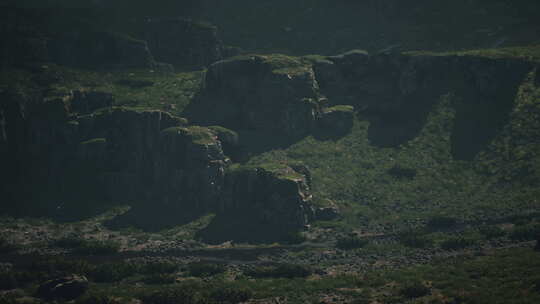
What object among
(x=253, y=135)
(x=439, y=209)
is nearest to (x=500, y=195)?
(x=439, y=209)

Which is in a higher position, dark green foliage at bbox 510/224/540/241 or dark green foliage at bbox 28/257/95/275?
dark green foliage at bbox 510/224/540/241

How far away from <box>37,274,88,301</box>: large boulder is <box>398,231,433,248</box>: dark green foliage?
3010 inches

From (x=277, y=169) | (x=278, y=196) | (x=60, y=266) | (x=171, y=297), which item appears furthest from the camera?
(x=277, y=169)

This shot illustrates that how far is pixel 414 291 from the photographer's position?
10662cm

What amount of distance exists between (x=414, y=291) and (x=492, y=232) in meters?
40.7

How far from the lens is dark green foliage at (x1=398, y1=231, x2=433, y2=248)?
138 meters

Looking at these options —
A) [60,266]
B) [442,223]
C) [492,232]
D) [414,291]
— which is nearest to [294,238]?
[442,223]

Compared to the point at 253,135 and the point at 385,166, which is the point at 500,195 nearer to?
the point at 385,166

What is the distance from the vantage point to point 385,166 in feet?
596

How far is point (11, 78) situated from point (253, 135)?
85416 millimetres

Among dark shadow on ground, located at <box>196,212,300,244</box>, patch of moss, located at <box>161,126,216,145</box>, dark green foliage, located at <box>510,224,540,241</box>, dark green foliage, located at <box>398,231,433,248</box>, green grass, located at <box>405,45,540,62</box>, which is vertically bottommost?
dark shadow on ground, located at <box>196,212,300,244</box>

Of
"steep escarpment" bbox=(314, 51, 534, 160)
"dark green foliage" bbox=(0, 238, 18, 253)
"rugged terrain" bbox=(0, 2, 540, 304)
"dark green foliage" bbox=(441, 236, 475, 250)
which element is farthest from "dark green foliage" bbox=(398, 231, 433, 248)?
"dark green foliage" bbox=(0, 238, 18, 253)

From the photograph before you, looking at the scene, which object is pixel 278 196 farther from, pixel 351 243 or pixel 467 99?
pixel 467 99

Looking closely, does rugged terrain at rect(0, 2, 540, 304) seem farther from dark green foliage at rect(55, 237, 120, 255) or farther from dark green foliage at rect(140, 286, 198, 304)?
dark green foliage at rect(55, 237, 120, 255)
